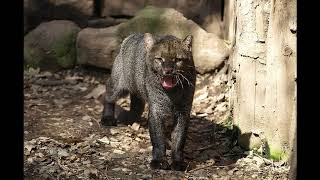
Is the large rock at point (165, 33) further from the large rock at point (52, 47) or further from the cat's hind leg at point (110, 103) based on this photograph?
the cat's hind leg at point (110, 103)

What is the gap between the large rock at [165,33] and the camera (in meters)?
7.75

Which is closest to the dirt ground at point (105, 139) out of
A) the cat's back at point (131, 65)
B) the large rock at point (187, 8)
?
the cat's back at point (131, 65)

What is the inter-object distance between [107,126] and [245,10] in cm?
205

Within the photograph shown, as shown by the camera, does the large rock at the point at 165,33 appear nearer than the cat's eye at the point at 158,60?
No

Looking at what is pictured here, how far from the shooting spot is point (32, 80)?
8234mm

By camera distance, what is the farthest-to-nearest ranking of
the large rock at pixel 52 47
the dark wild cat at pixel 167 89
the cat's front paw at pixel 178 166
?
the large rock at pixel 52 47, the cat's front paw at pixel 178 166, the dark wild cat at pixel 167 89

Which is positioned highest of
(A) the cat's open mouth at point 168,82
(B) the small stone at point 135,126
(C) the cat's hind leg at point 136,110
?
(A) the cat's open mouth at point 168,82

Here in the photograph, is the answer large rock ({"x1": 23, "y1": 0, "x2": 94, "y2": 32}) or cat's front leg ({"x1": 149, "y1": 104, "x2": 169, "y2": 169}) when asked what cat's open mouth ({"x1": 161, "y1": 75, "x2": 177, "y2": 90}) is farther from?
large rock ({"x1": 23, "y1": 0, "x2": 94, "y2": 32})

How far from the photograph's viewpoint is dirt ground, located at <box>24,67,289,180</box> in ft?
17.4

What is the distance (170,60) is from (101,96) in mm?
2769

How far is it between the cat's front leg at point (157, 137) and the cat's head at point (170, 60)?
0.93ft

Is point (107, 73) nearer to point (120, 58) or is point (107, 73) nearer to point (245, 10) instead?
point (120, 58)

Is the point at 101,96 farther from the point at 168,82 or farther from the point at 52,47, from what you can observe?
the point at 168,82

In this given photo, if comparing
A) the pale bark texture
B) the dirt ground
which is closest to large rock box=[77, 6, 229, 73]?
the dirt ground
